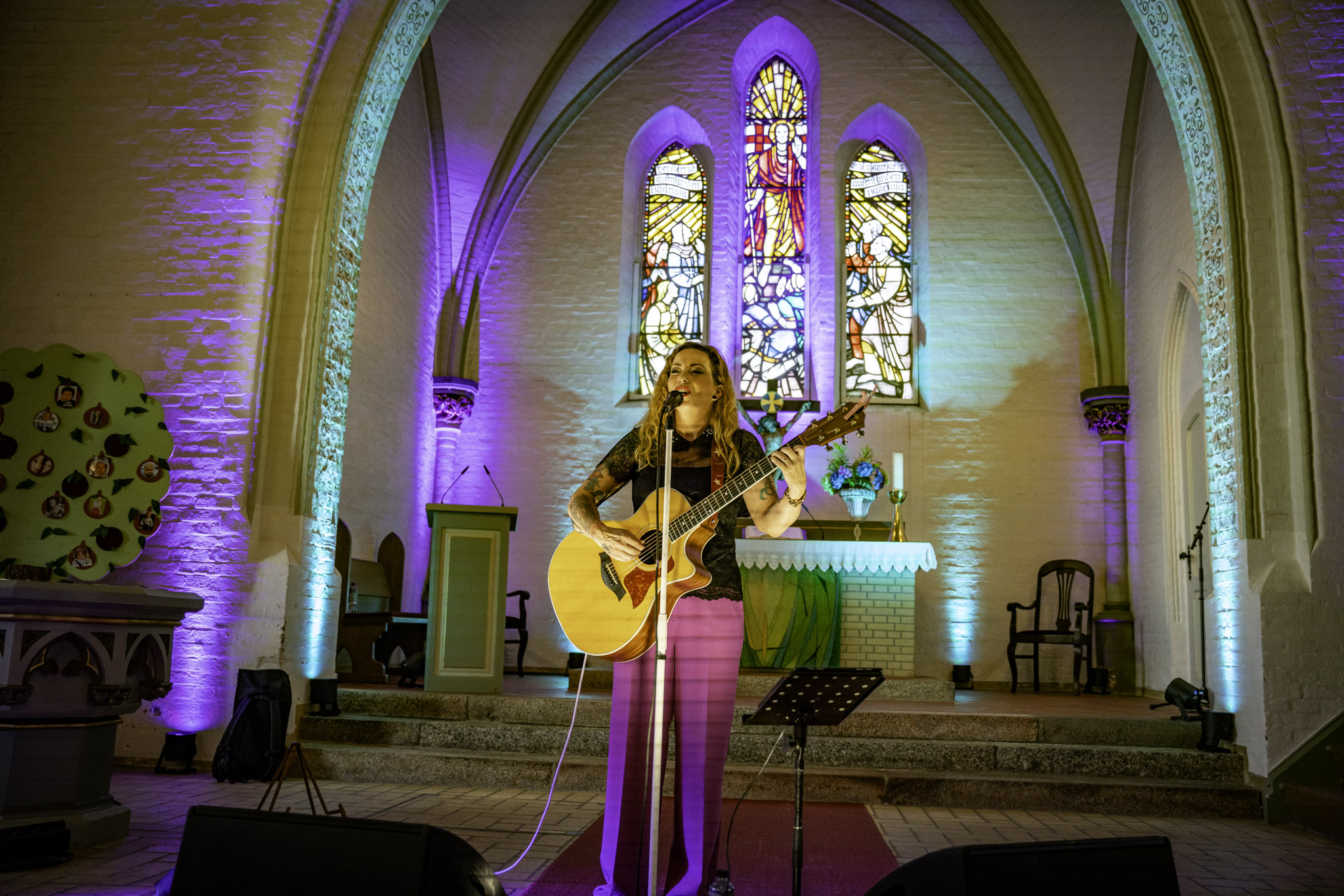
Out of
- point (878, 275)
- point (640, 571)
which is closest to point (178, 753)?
point (640, 571)

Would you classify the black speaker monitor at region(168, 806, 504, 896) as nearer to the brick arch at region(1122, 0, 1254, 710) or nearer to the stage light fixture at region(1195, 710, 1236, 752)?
the stage light fixture at region(1195, 710, 1236, 752)

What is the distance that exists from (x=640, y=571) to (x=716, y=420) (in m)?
0.54

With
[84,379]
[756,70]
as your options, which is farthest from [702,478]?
[756,70]

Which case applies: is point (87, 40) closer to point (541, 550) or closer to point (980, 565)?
point (541, 550)

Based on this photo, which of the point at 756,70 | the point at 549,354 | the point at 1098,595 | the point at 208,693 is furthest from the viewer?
the point at 756,70

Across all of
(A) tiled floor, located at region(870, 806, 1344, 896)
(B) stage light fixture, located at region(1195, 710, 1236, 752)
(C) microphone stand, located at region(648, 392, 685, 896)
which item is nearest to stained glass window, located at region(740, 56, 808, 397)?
(B) stage light fixture, located at region(1195, 710, 1236, 752)

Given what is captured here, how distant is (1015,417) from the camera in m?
10.7

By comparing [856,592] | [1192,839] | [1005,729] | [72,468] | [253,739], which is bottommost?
[1192,839]

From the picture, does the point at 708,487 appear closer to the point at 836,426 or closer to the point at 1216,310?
the point at 836,426

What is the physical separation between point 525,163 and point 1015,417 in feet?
19.6

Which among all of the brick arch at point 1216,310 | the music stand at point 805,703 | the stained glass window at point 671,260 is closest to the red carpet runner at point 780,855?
the music stand at point 805,703

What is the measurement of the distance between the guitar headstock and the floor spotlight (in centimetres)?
438

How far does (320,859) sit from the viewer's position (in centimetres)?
211

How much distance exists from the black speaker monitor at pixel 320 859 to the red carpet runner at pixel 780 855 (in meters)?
1.33
